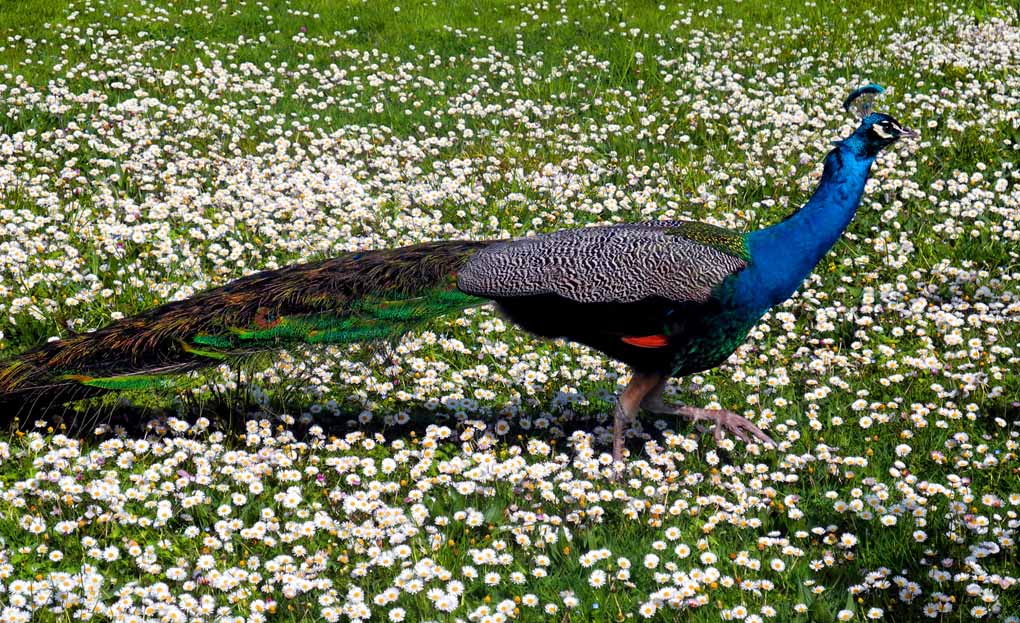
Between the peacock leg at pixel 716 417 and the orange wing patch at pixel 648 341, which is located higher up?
the orange wing patch at pixel 648 341

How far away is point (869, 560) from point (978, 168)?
5467 millimetres

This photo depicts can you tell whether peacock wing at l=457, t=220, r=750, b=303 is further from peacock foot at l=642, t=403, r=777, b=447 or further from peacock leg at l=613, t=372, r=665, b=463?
peacock foot at l=642, t=403, r=777, b=447

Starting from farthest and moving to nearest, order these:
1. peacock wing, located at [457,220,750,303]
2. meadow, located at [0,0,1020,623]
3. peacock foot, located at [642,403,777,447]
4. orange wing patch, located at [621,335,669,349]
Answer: peacock foot, located at [642,403,777,447] → orange wing patch, located at [621,335,669,349] → peacock wing, located at [457,220,750,303] → meadow, located at [0,0,1020,623]

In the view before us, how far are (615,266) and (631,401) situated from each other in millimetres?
752

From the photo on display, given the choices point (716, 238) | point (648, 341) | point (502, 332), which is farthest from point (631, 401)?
point (502, 332)

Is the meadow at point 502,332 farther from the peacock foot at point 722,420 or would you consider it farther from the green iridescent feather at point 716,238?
the green iridescent feather at point 716,238

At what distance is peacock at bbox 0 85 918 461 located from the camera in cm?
575

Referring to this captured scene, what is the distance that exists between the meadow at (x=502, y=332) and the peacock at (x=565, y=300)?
0.85 feet

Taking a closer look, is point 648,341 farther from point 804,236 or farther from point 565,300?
point 804,236

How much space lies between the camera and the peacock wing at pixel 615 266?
5695mm

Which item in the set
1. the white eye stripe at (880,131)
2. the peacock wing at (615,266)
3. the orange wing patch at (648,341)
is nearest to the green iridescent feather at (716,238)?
the peacock wing at (615,266)

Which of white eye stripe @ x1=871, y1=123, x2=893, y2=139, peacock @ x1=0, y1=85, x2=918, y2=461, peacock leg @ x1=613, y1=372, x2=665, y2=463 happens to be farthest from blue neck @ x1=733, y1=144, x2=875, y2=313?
peacock leg @ x1=613, y1=372, x2=665, y2=463

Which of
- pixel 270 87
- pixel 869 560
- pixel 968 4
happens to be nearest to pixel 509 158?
pixel 270 87

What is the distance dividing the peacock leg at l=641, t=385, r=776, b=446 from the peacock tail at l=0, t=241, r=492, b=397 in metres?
1.11
